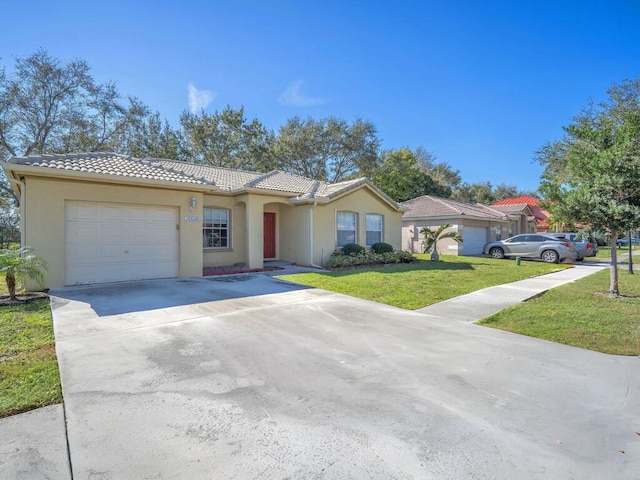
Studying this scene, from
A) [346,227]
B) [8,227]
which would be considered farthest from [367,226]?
[8,227]

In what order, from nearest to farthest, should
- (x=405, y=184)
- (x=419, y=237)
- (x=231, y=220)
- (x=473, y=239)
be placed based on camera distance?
1. (x=231, y=220)
2. (x=473, y=239)
3. (x=419, y=237)
4. (x=405, y=184)

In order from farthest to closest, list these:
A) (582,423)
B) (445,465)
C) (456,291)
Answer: (456,291), (582,423), (445,465)

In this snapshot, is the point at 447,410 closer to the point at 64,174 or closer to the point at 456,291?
the point at 456,291

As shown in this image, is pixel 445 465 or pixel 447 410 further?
pixel 447 410

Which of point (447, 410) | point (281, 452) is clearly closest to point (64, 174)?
point (281, 452)

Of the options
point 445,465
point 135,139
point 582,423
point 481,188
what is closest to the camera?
point 445,465

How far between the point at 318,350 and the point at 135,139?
29.2 m

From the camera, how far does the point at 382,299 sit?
8555 mm

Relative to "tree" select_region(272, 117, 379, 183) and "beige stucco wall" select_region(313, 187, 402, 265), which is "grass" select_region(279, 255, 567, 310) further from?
"tree" select_region(272, 117, 379, 183)

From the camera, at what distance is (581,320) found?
652 centimetres

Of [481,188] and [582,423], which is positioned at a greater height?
[481,188]

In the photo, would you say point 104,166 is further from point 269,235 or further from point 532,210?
point 532,210

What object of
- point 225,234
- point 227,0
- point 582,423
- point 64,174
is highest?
point 227,0

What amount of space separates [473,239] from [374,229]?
9883 mm
